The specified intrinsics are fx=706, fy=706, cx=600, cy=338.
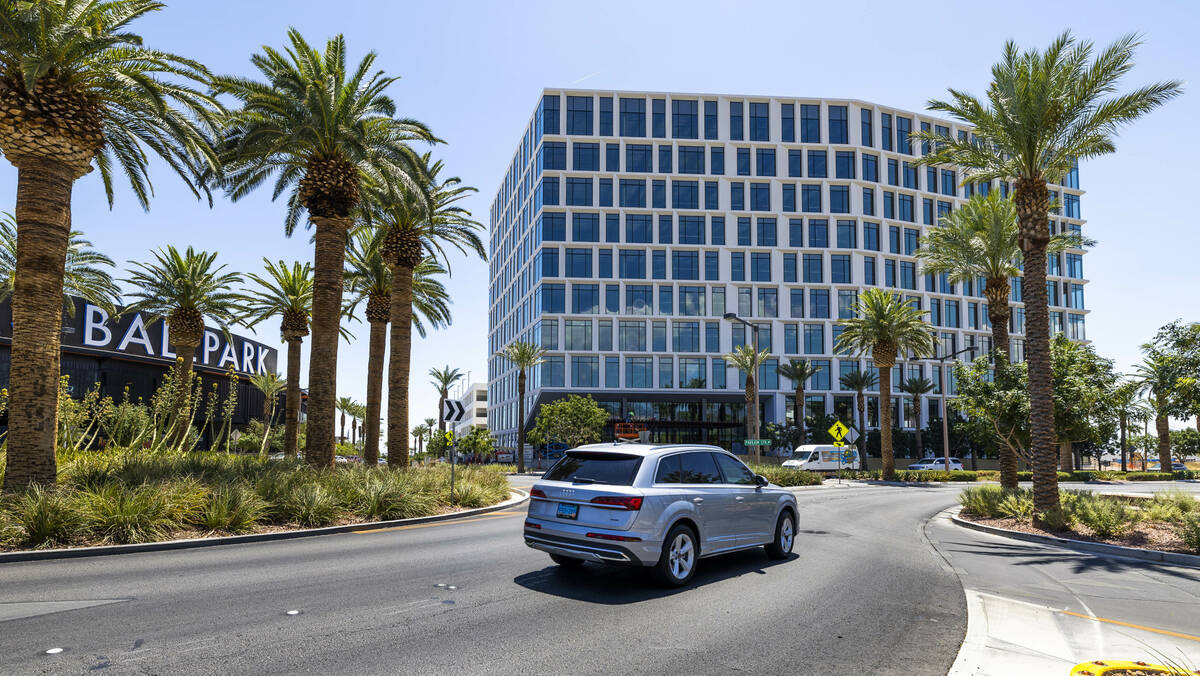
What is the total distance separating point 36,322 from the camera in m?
12.1

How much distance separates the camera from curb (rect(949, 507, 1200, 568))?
1094 centimetres

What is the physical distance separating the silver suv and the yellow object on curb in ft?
12.4

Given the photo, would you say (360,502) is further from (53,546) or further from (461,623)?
(461,623)

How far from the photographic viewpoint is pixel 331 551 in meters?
10.2

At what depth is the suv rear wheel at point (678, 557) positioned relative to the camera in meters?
7.72

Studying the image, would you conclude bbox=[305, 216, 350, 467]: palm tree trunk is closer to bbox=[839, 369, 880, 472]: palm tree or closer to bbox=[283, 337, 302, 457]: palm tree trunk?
bbox=[283, 337, 302, 457]: palm tree trunk

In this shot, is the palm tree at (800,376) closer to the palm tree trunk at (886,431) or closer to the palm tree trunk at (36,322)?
the palm tree trunk at (886,431)

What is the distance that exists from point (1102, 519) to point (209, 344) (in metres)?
52.4

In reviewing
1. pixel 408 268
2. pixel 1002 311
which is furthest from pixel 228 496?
pixel 1002 311

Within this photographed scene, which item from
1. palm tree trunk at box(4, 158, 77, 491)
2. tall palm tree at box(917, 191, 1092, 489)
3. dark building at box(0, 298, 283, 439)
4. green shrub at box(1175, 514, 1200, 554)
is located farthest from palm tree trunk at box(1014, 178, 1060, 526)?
dark building at box(0, 298, 283, 439)

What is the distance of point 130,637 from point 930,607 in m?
7.39

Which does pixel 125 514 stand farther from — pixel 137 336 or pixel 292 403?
pixel 137 336

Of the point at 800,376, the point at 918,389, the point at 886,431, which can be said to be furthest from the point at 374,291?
the point at 918,389

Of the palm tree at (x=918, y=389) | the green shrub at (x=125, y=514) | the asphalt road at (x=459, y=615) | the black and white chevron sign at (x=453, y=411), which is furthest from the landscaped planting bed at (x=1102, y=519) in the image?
the palm tree at (x=918, y=389)
